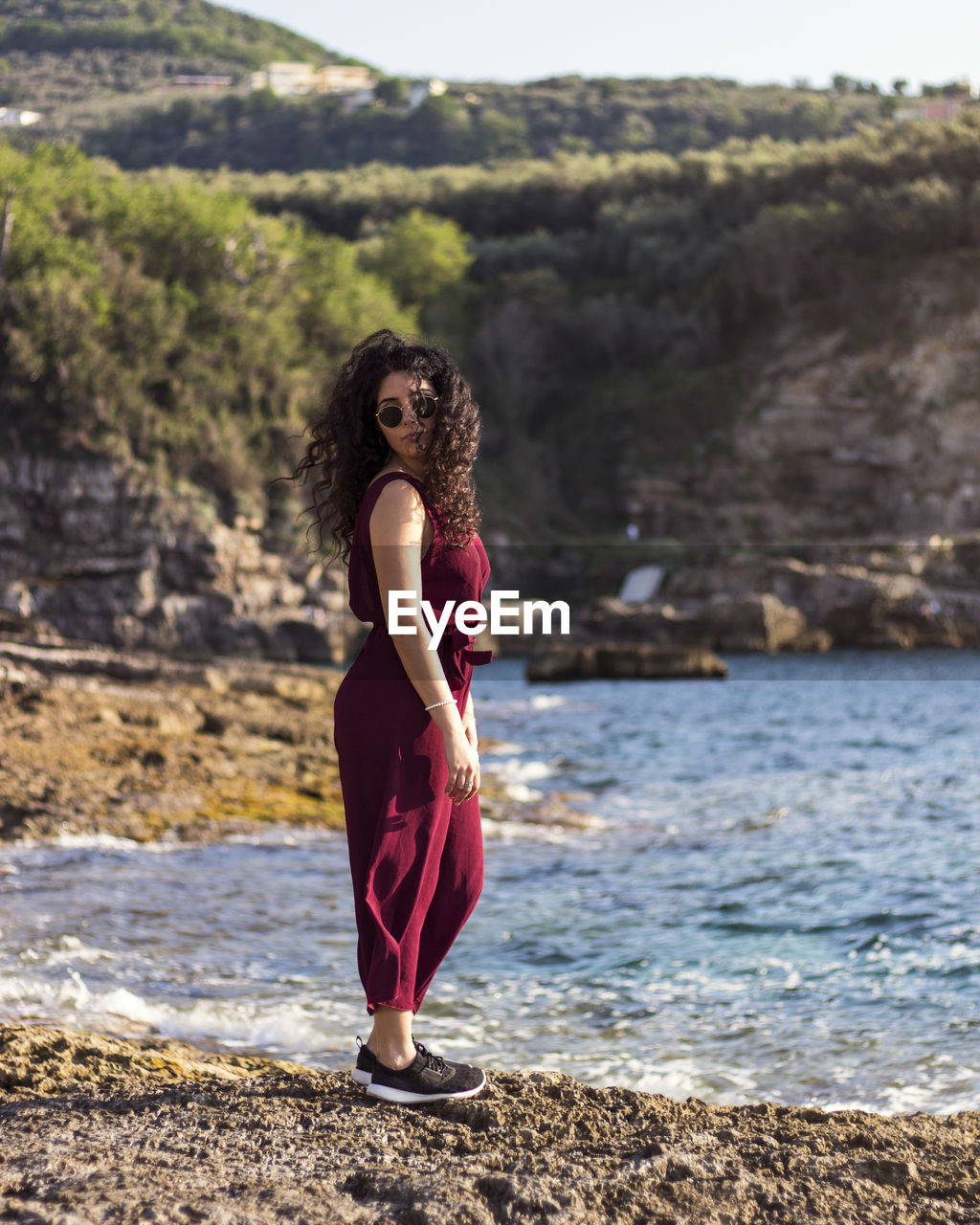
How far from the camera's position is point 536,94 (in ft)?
307

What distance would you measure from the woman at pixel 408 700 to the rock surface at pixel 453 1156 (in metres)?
0.25

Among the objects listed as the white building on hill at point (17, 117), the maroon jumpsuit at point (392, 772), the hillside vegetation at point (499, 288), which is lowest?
the maroon jumpsuit at point (392, 772)

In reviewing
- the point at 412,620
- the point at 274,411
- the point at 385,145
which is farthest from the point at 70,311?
the point at 385,145

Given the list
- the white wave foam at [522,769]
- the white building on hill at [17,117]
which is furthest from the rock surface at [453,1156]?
the white building on hill at [17,117]

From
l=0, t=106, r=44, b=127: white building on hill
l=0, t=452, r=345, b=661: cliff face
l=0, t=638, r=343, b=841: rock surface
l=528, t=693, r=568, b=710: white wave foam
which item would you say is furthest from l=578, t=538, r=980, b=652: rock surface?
l=0, t=106, r=44, b=127: white building on hill

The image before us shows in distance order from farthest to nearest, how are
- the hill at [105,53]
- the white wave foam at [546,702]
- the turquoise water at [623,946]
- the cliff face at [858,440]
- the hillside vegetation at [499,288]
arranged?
the hill at [105,53]
the cliff face at [858,440]
the hillside vegetation at [499,288]
the white wave foam at [546,702]
the turquoise water at [623,946]

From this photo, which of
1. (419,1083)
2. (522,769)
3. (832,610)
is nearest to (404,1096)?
(419,1083)

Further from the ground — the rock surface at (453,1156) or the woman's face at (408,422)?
the woman's face at (408,422)

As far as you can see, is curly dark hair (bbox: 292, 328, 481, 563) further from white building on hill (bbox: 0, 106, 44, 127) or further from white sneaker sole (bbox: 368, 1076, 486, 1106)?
white building on hill (bbox: 0, 106, 44, 127)

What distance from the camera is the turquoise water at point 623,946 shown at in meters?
4.73

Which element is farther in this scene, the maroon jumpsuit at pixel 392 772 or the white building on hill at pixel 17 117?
the white building on hill at pixel 17 117

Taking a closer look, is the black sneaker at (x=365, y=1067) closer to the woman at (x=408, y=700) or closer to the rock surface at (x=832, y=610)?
the woman at (x=408, y=700)

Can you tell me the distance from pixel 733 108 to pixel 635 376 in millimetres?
49522

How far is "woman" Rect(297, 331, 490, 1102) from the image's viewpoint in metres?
3.05
